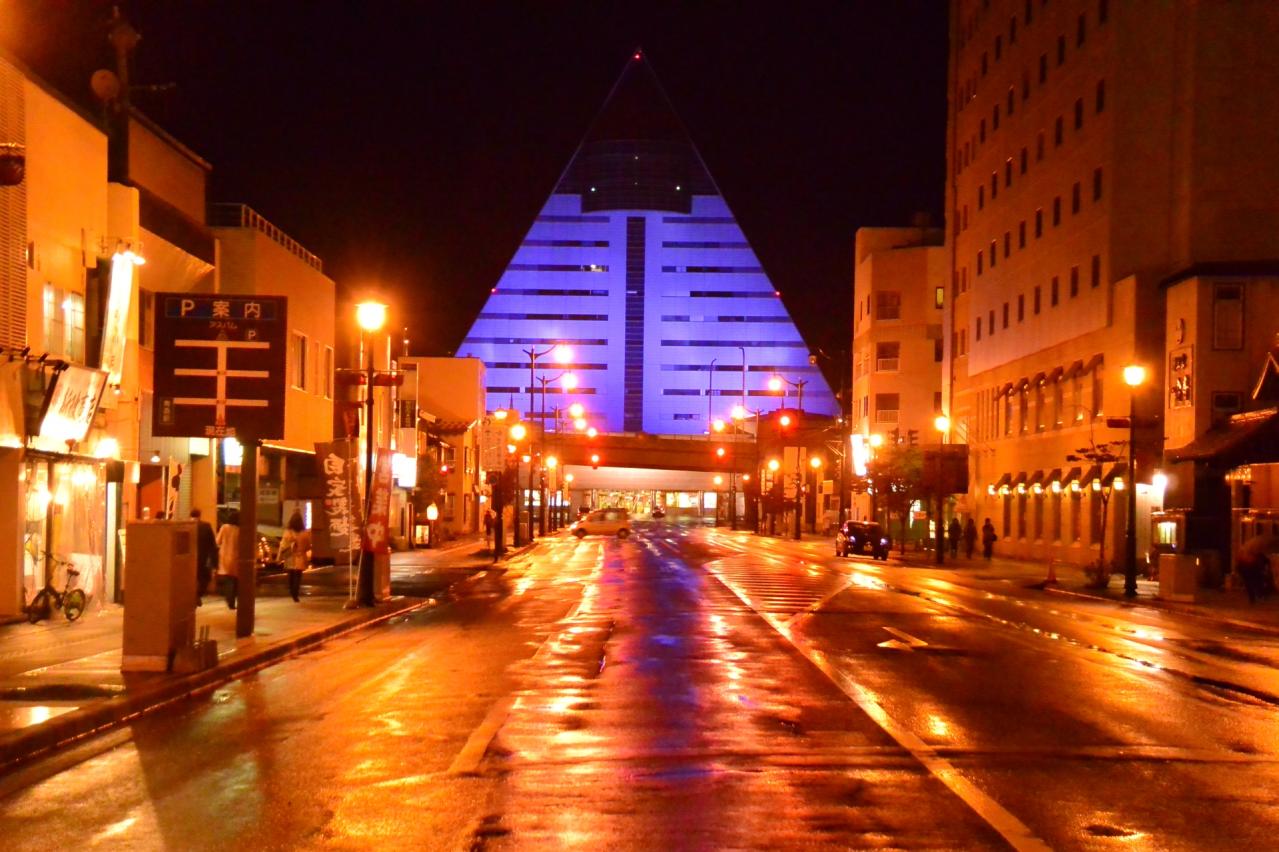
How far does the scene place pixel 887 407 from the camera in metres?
95.3

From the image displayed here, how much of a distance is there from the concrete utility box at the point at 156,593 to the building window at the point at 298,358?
927 inches

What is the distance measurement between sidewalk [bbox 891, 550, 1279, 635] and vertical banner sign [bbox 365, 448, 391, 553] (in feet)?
58.3

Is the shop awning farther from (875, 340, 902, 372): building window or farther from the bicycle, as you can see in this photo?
(875, 340, 902, 372): building window

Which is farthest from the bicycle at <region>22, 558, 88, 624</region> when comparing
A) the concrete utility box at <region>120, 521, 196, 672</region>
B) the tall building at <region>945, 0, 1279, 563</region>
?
the tall building at <region>945, 0, 1279, 563</region>

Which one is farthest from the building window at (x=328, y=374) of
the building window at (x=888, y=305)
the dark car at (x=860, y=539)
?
the building window at (x=888, y=305)

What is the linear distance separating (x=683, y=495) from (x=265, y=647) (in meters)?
157

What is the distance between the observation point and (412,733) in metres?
12.7

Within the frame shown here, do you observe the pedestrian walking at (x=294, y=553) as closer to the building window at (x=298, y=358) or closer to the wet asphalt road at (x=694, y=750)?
the wet asphalt road at (x=694, y=750)

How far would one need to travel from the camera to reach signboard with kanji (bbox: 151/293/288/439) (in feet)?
65.8

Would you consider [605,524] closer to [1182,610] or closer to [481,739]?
[1182,610]

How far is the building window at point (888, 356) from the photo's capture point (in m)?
94.6

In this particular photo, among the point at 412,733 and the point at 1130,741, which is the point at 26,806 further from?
the point at 1130,741

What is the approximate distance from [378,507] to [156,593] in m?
12.6

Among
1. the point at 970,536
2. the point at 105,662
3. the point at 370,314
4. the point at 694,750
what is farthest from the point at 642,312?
the point at 694,750
